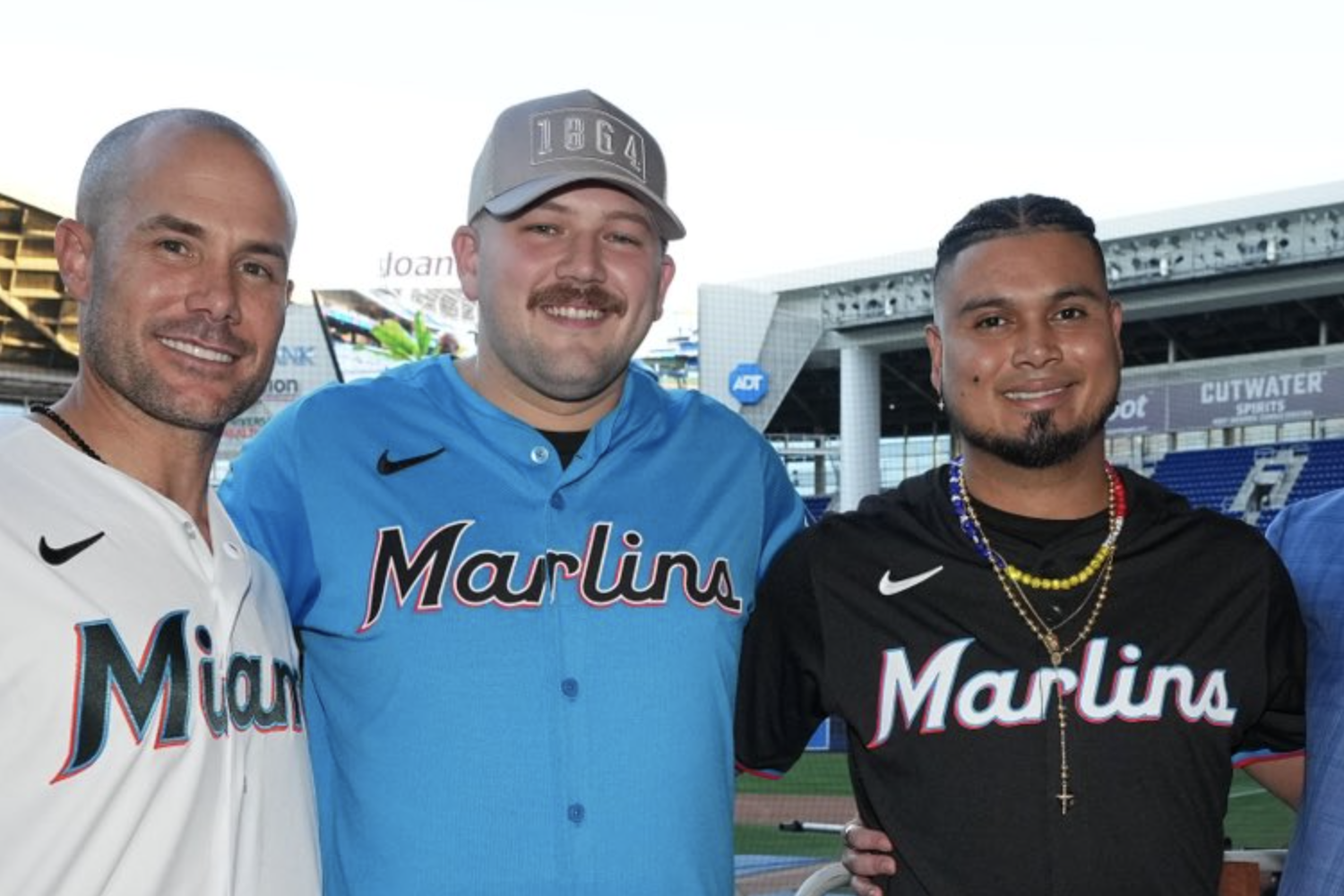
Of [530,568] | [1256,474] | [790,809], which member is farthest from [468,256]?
[1256,474]

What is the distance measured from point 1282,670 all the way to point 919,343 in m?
25.6

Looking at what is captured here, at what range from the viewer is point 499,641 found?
228 centimetres

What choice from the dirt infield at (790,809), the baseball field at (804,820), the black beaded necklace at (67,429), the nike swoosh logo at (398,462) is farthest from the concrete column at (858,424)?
the black beaded necklace at (67,429)

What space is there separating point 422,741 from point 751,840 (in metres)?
8.12

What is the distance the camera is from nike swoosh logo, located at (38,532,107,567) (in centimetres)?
176

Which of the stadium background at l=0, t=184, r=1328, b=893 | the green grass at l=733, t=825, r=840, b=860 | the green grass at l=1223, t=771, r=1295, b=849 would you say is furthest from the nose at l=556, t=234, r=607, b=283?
the stadium background at l=0, t=184, r=1328, b=893

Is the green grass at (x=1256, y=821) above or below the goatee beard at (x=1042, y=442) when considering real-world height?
below

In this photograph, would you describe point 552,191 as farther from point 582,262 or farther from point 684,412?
point 684,412

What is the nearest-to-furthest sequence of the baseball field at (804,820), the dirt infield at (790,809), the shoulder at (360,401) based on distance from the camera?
the shoulder at (360,401) → the baseball field at (804,820) → the dirt infield at (790,809)

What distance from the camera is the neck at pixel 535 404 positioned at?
2537 mm

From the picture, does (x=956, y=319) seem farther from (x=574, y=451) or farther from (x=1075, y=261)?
(x=574, y=451)

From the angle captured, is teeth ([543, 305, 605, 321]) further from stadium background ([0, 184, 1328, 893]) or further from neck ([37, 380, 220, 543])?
stadium background ([0, 184, 1328, 893])

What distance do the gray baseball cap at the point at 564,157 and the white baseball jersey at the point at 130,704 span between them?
0.83 metres

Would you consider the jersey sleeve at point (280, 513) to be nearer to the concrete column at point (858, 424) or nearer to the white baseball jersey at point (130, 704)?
the white baseball jersey at point (130, 704)
